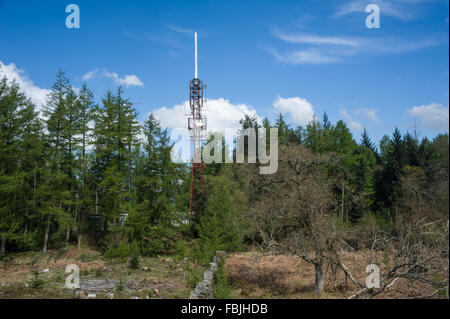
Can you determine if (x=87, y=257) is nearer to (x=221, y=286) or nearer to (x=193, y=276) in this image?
(x=193, y=276)

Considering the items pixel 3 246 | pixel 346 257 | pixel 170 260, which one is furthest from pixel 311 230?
pixel 3 246

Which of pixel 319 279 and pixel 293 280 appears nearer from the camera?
pixel 319 279

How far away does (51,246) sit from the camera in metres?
22.7

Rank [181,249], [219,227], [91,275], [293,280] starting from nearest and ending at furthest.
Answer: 1. [293,280]
2. [91,275]
3. [181,249]
4. [219,227]

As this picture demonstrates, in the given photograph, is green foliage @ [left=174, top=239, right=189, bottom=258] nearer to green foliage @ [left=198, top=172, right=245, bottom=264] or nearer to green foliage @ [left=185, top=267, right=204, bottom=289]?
green foliage @ [left=198, top=172, right=245, bottom=264]

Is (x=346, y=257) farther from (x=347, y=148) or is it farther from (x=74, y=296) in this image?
(x=347, y=148)

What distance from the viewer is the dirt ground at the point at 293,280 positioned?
11.6 meters

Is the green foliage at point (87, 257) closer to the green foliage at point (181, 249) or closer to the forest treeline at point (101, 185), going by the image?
the forest treeline at point (101, 185)

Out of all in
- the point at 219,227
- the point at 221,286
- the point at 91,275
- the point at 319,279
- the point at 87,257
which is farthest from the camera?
the point at 219,227

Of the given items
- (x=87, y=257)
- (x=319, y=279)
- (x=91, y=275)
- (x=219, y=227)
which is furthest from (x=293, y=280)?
(x=87, y=257)

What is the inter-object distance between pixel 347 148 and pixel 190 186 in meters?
18.9

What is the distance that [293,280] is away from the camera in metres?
14.6

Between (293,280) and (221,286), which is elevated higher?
(221,286)

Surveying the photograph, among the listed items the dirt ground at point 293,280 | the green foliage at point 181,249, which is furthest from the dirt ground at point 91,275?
the dirt ground at point 293,280
